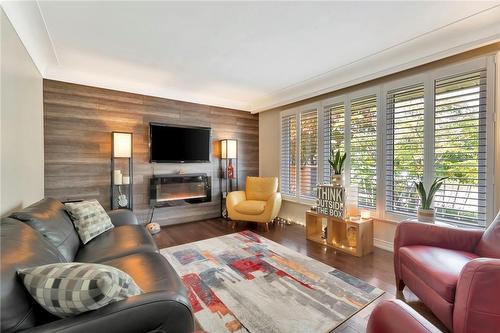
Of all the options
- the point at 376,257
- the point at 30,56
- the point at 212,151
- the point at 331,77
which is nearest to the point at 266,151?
the point at 212,151

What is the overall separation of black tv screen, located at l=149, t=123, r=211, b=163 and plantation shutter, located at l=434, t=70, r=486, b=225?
11.7 feet

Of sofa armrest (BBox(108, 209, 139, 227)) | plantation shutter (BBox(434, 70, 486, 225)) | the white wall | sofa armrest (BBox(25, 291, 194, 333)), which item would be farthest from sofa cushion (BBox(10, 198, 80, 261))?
plantation shutter (BBox(434, 70, 486, 225))

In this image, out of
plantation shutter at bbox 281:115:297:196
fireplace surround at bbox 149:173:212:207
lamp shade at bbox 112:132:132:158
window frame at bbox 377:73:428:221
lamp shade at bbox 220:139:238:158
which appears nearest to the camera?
window frame at bbox 377:73:428:221

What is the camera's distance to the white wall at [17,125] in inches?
66.9

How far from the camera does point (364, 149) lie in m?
3.21

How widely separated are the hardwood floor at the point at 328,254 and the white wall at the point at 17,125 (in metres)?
1.68

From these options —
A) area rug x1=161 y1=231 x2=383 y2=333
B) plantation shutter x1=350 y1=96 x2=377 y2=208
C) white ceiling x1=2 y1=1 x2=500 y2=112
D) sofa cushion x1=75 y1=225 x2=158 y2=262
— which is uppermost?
white ceiling x1=2 y1=1 x2=500 y2=112

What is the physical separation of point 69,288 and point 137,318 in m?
0.28

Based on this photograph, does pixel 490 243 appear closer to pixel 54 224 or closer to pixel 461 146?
pixel 461 146

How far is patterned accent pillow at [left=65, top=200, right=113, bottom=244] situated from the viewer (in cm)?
201

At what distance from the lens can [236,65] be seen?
3.05 meters

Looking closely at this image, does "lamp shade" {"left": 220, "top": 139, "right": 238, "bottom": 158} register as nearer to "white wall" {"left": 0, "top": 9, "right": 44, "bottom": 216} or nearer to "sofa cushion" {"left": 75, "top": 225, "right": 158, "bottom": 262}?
"sofa cushion" {"left": 75, "top": 225, "right": 158, "bottom": 262}

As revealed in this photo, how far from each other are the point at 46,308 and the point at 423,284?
2.19 m

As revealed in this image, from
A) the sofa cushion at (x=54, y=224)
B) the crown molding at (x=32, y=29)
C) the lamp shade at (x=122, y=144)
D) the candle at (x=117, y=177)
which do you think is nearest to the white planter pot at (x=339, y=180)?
the sofa cushion at (x=54, y=224)
